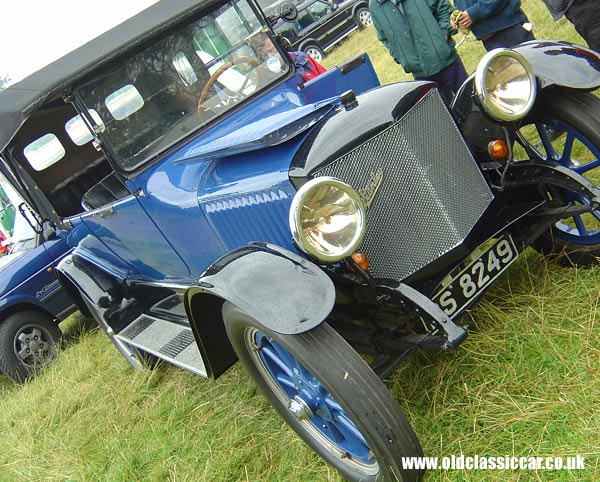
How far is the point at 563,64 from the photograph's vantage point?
2.51 metres

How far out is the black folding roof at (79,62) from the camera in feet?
10.0

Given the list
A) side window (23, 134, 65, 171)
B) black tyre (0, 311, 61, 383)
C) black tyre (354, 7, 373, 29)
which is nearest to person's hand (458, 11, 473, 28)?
side window (23, 134, 65, 171)

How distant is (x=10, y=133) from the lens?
3.13 metres

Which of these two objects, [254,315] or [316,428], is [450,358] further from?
[254,315]

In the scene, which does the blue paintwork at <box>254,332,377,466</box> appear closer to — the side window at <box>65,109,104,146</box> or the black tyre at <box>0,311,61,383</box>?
the side window at <box>65,109,104,146</box>

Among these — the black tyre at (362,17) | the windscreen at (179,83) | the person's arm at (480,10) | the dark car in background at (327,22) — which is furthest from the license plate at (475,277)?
the black tyre at (362,17)

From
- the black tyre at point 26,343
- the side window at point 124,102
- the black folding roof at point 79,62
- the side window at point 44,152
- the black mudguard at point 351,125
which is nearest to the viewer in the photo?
the black mudguard at point 351,125

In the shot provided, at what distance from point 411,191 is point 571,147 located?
2.93ft

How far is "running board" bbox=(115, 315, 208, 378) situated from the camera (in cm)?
287

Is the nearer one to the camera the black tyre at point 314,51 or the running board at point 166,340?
the running board at point 166,340

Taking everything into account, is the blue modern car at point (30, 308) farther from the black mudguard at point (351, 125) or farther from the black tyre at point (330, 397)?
the black mudguard at point (351, 125)

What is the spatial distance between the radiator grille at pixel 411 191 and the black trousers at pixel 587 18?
187 cm

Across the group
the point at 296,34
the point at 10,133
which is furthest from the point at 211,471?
the point at 296,34

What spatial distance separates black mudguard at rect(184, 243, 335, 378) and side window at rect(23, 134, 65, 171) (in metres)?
2.67
